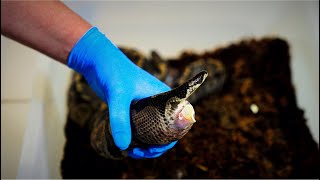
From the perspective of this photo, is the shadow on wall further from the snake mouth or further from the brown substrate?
the snake mouth

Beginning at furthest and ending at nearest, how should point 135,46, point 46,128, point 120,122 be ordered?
1. point 135,46
2. point 46,128
3. point 120,122

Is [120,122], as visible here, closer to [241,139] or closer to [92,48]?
[92,48]

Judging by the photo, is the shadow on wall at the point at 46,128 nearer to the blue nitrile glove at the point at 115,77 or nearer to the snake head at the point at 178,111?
the blue nitrile glove at the point at 115,77

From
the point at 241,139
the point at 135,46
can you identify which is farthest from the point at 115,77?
the point at 135,46

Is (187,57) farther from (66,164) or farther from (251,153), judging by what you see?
(66,164)

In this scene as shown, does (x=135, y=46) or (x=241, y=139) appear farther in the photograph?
(x=135, y=46)

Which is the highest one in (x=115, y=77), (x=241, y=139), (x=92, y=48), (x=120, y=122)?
(x=92, y=48)

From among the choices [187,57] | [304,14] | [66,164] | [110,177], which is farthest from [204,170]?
[304,14]
